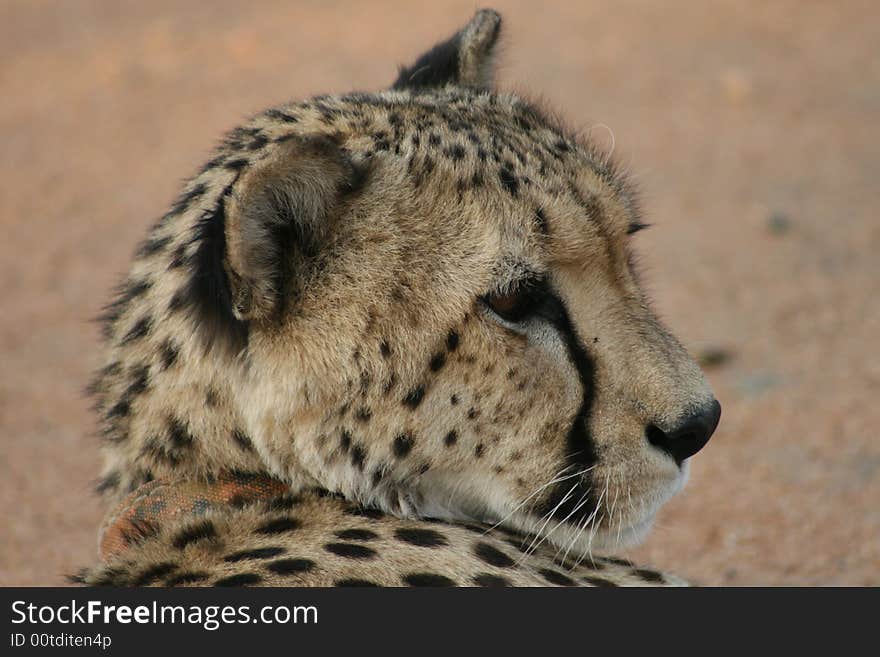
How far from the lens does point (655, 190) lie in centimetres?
768

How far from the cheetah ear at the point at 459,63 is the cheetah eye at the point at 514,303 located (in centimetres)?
80

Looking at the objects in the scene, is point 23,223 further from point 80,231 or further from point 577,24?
point 577,24

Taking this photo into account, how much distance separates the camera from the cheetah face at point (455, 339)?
219 centimetres

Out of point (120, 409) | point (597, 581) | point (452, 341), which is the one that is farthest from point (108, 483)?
point (597, 581)

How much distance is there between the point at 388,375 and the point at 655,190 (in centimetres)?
574

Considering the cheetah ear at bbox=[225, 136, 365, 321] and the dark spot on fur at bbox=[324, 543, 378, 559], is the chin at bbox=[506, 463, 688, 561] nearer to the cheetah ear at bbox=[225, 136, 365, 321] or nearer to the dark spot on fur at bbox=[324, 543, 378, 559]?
the dark spot on fur at bbox=[324, 543, 378, 559]

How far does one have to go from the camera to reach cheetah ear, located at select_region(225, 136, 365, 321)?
2086 millimetres

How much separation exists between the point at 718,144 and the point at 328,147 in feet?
21.8

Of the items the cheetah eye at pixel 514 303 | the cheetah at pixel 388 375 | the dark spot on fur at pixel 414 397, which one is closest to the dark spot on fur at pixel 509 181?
the cheetah at pixel 388 375

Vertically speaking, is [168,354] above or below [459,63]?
below

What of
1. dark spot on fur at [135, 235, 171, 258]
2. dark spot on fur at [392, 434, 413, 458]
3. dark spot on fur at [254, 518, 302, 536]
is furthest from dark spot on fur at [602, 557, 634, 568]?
dark spot on fur at [135, 235, 171, 258]

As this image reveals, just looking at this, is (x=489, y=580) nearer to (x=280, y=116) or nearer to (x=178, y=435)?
(x=178, y=435)

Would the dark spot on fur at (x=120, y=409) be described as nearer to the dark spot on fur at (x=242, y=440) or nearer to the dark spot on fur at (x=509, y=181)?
the dark spot on fur at (x=242, y=440)

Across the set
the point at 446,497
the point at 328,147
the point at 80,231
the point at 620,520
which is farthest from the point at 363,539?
the point at 80,231
